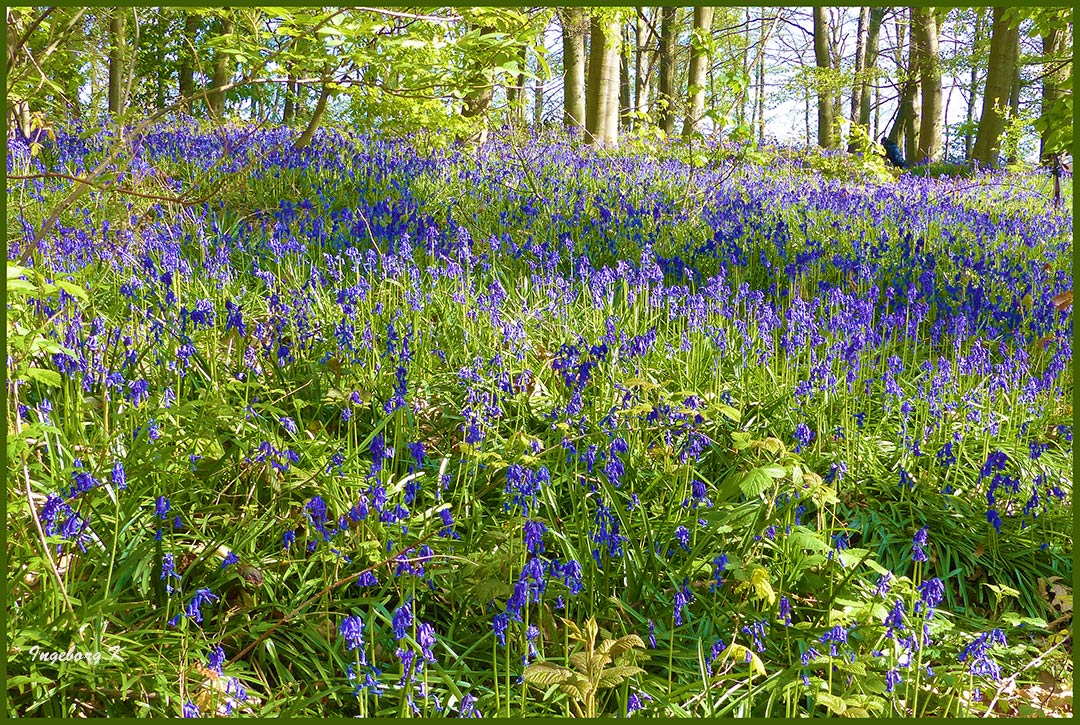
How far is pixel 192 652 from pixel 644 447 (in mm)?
1778

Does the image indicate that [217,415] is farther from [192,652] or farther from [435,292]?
[435,292]

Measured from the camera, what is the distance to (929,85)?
1603 centimetres

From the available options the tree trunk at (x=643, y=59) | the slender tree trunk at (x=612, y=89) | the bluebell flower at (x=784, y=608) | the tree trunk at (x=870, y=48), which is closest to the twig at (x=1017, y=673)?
the bluebell flower at (x=784, y=608)

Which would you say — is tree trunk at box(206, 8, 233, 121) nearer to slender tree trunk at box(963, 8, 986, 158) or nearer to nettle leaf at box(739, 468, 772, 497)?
nettle leaf at box(739, 468, 772, 497)

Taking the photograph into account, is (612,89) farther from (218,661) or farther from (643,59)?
(643,59)

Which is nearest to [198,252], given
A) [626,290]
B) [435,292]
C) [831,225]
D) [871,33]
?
[435,292]

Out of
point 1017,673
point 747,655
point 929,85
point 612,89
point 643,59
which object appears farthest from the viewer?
point 643,59

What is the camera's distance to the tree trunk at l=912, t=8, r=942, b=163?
51.4 ft

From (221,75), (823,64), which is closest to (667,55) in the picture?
(823,64)

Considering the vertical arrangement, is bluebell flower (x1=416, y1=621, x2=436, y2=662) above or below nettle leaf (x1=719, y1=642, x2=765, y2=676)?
above
